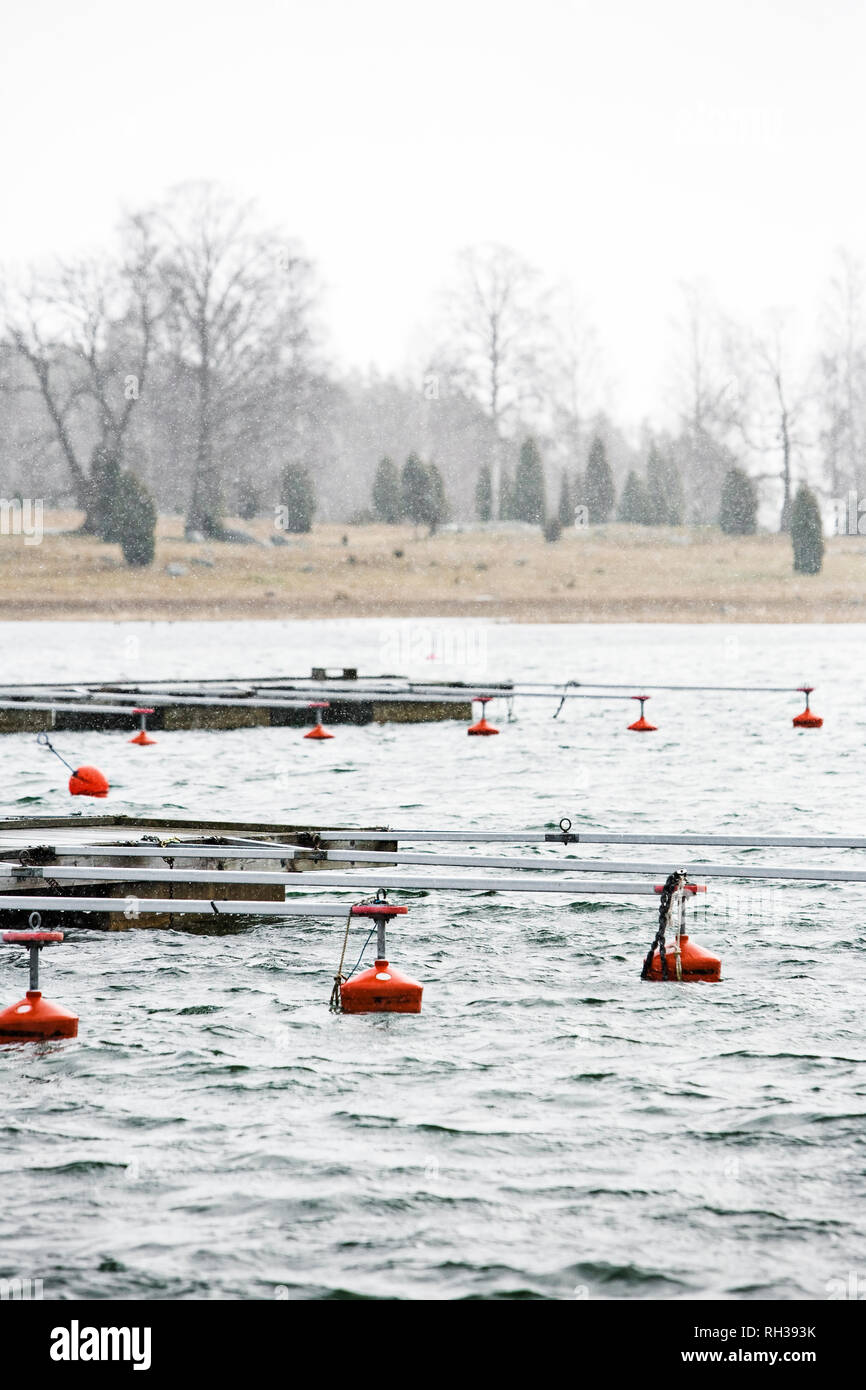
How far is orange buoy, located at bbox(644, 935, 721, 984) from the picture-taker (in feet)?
40.9

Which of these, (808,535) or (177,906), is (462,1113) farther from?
(808,535)

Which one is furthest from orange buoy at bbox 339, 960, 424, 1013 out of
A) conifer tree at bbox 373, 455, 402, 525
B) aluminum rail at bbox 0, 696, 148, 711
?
conifer tree at bbox 373, 455, 402, 525

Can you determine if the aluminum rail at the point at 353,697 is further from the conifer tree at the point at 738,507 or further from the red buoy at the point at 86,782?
the conifer tree at the point at 738,507

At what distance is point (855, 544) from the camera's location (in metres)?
84.5

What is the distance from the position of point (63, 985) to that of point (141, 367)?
3031 inches

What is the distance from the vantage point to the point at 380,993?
11516 millimetres

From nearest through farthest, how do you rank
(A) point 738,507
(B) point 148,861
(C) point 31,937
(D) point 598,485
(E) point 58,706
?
(C) point 31,937, (B) point 148,861, (E) point 58,706, (A) point 738,507, (D) point 598,485

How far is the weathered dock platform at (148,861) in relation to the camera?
1317 centimetres

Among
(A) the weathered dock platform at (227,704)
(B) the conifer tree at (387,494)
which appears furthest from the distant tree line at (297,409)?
(A) the weathered dock platform at (227,704)

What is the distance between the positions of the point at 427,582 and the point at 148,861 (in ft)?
194

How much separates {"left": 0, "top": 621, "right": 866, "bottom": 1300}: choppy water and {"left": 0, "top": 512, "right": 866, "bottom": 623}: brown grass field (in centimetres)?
5235

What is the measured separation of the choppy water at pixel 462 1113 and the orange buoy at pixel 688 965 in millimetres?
114

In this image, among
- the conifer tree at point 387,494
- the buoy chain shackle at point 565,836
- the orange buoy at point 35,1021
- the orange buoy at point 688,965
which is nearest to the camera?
the orange buoy at point 35,1021

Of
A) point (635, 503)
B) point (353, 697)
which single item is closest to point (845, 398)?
point (635, 503)
